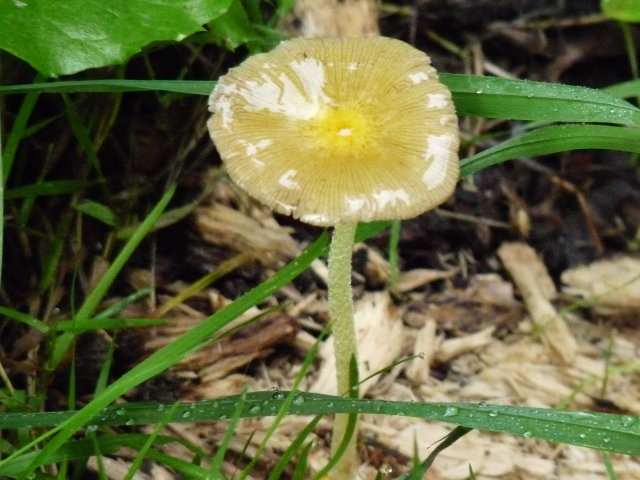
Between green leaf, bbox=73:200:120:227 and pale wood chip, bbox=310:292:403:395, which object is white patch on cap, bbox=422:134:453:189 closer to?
pale wood chip, bbox=310:292:403:395

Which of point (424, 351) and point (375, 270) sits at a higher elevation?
point (375, 270)

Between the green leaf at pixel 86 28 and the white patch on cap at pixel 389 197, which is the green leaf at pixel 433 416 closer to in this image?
the white patch on cap at pixel 389 197

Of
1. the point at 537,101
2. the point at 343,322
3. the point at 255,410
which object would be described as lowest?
the point at 255,410

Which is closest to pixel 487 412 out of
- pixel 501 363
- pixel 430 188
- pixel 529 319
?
pixel 430 188

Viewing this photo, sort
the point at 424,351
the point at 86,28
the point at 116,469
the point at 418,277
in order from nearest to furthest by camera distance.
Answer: the point at 86,28, the point at 116,469, the point at 424,351, the point at 418,277

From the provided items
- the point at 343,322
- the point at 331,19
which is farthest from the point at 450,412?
the point at 331,19

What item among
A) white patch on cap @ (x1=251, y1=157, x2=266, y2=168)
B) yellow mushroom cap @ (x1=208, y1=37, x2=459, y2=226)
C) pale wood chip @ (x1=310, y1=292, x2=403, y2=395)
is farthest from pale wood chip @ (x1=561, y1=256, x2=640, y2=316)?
white patch on cap @ (x1=251, y1=157, x2=266, y2=168)

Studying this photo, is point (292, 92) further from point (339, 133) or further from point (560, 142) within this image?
point (560, 142)

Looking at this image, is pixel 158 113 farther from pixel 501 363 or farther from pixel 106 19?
pixel 501 363
